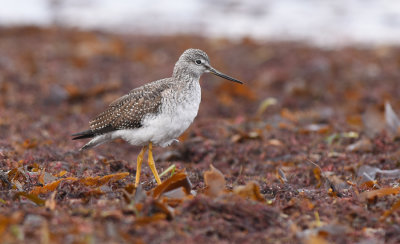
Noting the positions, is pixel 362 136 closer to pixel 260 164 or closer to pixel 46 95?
pixel 260 164

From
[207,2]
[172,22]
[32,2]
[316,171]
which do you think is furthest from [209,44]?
[316,171]

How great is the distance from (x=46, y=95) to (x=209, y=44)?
568 centimetres

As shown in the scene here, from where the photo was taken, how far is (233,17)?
17.8 meters

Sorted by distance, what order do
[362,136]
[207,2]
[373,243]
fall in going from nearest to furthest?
1. [373,243]
2. [362,136]
3. [207,2]

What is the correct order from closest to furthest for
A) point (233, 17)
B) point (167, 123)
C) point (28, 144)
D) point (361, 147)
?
point (167, 123) → point (28, 144) → point (361, 147) → point (233, 17)

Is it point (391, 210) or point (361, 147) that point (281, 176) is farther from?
point (391, 210)

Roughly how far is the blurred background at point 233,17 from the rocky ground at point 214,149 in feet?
6.10

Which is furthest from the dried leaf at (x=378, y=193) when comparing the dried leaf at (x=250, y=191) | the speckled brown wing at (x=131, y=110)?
the speckled brown wing at (x=131, y=110)

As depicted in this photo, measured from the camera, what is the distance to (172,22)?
1738cm

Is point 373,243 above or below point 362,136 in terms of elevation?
above

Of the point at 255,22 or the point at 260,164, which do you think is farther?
the point at 255,22

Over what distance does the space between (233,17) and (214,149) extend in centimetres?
1141

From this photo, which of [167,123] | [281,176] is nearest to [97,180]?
[167,123]

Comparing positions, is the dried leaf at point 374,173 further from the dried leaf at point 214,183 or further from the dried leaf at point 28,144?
the dried leaf at point 28,144
